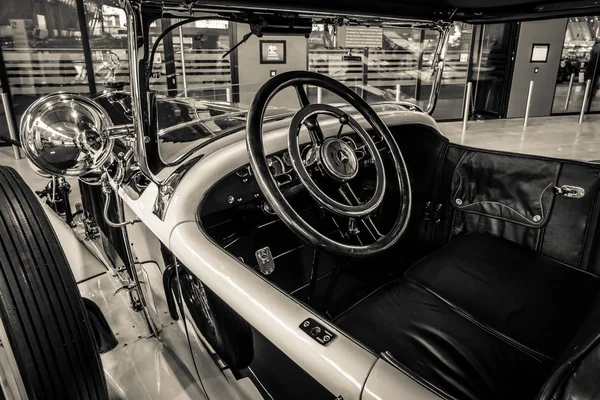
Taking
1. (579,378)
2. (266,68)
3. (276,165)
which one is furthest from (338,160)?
(266,68)

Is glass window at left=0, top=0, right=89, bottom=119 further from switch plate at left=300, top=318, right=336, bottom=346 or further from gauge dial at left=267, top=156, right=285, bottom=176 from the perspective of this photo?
switch plate at left=300, top=318, right=336, bottom=346

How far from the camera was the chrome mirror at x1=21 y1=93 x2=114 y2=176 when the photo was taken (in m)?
1.63

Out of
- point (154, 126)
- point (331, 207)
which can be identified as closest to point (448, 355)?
point (331, 207)

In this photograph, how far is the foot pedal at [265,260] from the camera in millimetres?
1533

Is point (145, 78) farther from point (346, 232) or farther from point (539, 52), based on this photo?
point (539, 52)

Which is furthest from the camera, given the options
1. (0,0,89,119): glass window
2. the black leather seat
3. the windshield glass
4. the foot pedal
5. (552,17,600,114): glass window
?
(552,17,600,114): glass window

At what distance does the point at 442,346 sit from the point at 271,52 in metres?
6.30

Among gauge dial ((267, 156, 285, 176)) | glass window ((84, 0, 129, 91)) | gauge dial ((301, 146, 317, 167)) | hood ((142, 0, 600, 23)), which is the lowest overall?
gauge dial ((267, 156, 285, 176))

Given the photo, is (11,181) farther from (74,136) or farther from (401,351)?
(401,351)

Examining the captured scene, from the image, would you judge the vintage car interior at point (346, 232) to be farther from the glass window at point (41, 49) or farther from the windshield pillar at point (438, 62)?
the glass window at point (41, 49)

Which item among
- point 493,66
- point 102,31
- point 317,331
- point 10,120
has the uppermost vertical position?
point 102,31

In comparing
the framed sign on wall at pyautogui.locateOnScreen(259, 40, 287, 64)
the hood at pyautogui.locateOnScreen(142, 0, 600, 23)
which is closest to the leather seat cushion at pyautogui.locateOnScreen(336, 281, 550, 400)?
the hood at pyautogui.locateOnScreen(142, 0, 600, 23)

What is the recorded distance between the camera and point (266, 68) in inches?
269

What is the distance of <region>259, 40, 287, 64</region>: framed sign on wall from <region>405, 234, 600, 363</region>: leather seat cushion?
567cm
